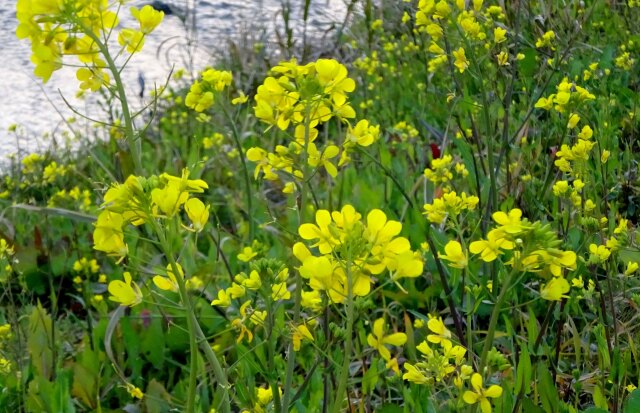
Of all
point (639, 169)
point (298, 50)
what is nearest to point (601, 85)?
point (639, 169)

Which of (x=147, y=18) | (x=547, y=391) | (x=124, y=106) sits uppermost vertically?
(x=147, y=18)

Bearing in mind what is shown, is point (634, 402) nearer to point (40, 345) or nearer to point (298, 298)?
point (298, 298)

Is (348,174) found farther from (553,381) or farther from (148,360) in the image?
(553,381)

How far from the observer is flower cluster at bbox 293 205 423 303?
3.52 ft

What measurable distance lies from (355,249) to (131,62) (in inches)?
192

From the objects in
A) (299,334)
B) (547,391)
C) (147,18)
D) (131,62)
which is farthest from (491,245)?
(131,62)

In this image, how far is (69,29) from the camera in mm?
1385

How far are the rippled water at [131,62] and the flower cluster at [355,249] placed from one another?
318 centimetres

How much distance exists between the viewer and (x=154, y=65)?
5.64 meters

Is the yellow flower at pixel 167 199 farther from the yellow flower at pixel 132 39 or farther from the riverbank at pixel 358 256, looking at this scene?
the yellow flower at pixel 132 39

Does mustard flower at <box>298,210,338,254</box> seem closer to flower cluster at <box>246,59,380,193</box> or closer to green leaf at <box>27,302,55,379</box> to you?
flower cluster at <box>246,59,380,193</box>

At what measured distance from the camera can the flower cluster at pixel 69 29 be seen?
4.41ft

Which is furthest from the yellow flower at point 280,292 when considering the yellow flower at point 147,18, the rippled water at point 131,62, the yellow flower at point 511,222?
the rippled water at point 131,62

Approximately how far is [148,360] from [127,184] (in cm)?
140
